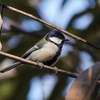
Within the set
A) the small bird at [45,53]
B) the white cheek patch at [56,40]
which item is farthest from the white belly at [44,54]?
the white cheek patch at [56,40]

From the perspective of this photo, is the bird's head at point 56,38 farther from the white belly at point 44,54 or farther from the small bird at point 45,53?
the white belly at point 44,54

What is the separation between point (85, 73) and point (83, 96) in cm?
12

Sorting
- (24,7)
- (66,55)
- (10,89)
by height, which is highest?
(24,7)

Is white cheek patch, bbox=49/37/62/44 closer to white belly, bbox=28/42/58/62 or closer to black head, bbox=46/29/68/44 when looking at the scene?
black head, bbox=46/29/68/44

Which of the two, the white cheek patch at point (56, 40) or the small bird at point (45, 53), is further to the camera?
the white cheek patch at point (56, 40)

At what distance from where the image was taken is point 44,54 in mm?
1804

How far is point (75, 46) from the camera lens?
2.36 meters

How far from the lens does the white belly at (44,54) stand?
70.7 inches

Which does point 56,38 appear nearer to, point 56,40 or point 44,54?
point 56,40

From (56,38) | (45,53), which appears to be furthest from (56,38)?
(45,53)

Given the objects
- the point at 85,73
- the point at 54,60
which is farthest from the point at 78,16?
the point at 85,73

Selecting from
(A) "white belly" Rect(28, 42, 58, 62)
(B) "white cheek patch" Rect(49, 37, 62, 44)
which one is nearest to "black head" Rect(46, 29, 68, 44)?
(B) "white cheek patch" Rect(49, 37, 62, 44)

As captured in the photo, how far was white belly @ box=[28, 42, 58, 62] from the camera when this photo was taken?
1797 millimetres

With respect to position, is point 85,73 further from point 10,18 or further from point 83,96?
point 10,18
